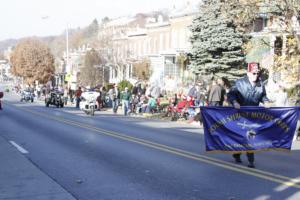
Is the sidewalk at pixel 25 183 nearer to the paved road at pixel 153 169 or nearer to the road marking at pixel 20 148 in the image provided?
the paved road at pixel 153 169

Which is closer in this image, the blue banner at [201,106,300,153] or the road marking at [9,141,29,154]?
the blue banner at [201,106,300,153]

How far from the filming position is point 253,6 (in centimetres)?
1803

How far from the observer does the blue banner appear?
10633mm

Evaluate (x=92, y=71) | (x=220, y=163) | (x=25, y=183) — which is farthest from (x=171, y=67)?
(x=25, y=183)

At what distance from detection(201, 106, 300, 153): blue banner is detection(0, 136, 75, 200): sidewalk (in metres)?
3.41

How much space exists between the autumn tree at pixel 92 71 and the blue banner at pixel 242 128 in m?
61.0

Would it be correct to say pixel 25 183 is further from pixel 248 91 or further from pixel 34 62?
pixel 34 62

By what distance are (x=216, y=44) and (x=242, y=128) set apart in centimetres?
2576

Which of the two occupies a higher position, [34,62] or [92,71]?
[34,62]

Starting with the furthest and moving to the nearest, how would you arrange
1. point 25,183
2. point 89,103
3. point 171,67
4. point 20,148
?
1. point 171,67
2. point 89,103
3. point 20,148
4. point 25,183

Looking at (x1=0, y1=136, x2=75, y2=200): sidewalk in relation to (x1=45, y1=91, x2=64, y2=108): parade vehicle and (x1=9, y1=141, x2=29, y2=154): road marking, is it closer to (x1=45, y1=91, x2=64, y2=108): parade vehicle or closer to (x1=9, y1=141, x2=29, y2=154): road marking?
(x1=9, y1=141, x2=29, y2=154): road marking

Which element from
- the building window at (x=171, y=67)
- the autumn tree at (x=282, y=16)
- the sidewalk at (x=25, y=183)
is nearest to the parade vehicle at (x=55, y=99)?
the building window at (x=171, y=67)

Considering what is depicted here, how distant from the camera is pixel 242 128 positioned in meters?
10.6

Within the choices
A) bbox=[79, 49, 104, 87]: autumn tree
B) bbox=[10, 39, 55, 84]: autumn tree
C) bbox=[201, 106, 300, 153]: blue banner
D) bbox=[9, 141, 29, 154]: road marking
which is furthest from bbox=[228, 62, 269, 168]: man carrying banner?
bbox=[10, 39, 55, 84]: autumn tree
